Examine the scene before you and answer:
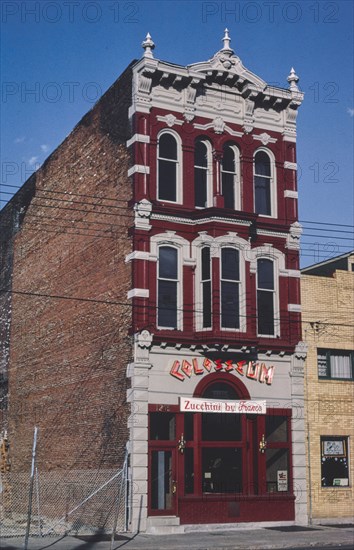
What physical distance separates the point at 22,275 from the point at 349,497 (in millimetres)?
19519

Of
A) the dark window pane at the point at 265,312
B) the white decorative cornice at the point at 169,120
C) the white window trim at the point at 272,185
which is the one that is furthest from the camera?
the white window trim at the point at 272,185

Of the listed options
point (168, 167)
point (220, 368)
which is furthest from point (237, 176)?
point (220, 368)

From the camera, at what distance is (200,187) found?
31188 mm

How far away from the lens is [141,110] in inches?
1187

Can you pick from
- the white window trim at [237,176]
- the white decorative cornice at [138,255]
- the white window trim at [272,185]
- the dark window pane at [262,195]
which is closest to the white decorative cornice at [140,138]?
the white window trim at [237,176]

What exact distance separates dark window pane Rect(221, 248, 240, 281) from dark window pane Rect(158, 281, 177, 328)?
1.92 m

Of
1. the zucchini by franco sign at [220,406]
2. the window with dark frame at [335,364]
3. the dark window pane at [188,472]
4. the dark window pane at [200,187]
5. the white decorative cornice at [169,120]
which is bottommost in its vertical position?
the dark window pane at [188,472]

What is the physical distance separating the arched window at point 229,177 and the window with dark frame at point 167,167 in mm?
2030

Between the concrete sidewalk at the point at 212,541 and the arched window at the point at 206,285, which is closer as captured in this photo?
the concrete sidewalk at the point at 212,541

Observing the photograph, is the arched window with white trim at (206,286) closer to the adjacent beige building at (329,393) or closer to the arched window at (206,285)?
the arched window at (206,285)

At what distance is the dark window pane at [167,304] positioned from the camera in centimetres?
A: 2911

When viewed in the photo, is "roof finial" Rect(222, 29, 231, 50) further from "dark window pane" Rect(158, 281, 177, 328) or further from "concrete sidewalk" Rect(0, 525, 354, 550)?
"concrete sidewalk" Rect(0, 525, 354, 550)

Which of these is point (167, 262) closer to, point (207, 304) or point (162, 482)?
point (207, 304)

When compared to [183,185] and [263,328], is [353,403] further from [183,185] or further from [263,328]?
[183,185]
